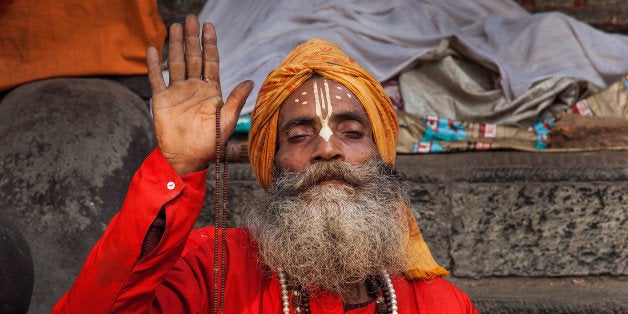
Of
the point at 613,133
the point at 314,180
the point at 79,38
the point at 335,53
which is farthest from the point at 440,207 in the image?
the point at 79,38

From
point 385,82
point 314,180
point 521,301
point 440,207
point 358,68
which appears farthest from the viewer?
point 385,82

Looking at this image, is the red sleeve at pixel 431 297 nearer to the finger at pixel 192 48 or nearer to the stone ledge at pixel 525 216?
the finger at pixel 192 48

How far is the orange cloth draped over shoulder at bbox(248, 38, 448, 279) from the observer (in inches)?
130

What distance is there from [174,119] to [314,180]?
565mm

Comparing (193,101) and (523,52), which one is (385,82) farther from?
(193,101)

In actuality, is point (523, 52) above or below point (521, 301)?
above

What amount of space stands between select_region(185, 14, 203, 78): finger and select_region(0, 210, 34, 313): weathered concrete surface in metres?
0.85

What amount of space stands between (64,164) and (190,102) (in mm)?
1680

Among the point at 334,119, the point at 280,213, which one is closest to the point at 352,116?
the point at 334,119

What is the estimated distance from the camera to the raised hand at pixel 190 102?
2637mm

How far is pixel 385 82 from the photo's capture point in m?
5.30

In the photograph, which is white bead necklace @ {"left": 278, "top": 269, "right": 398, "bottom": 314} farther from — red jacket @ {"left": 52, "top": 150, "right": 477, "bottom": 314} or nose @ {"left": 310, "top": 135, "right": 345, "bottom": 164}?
nose @ {"left": 310, "top": 135, "right": 345, "bottom": 164}

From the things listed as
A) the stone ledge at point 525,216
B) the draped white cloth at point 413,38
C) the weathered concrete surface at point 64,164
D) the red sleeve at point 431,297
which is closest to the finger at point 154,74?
the red sleeve at point 431,297

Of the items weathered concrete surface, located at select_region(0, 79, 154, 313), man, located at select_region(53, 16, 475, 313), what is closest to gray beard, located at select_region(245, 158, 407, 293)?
man, located at select_region(53, 16, 475, 313)
